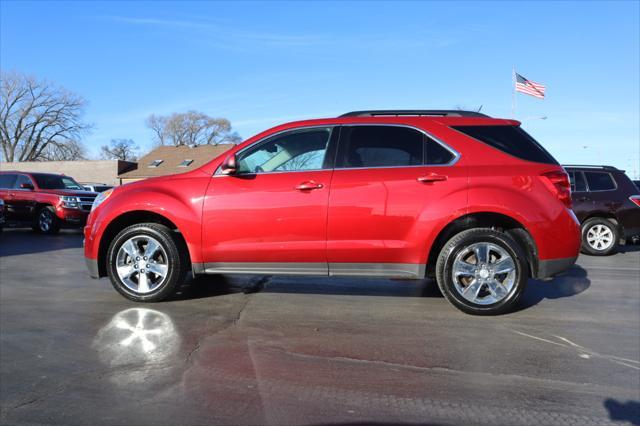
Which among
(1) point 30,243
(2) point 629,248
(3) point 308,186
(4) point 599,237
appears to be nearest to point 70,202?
(1) point 30,243

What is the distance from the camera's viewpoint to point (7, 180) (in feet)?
44.2

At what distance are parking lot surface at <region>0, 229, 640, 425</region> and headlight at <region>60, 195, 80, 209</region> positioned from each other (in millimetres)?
7780

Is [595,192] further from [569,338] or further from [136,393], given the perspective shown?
[136,393]

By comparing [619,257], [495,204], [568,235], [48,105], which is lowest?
[619,257]

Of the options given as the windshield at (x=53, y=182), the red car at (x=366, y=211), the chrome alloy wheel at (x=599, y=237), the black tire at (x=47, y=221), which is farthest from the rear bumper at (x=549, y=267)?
the windshield at (x=53, y=182)

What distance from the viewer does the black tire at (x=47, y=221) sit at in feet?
41.9

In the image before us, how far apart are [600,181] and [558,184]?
650cm

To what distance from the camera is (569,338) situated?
12.9ft

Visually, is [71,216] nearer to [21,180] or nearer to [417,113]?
[21,180]

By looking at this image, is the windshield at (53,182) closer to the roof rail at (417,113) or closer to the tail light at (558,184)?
the roof rail at (417,113)

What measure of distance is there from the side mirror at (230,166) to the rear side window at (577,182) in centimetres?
792

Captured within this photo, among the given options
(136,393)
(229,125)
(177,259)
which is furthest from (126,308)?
(229,125)

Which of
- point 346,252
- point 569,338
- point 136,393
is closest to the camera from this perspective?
point 136,393

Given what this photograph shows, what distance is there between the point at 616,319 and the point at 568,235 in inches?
38.8
